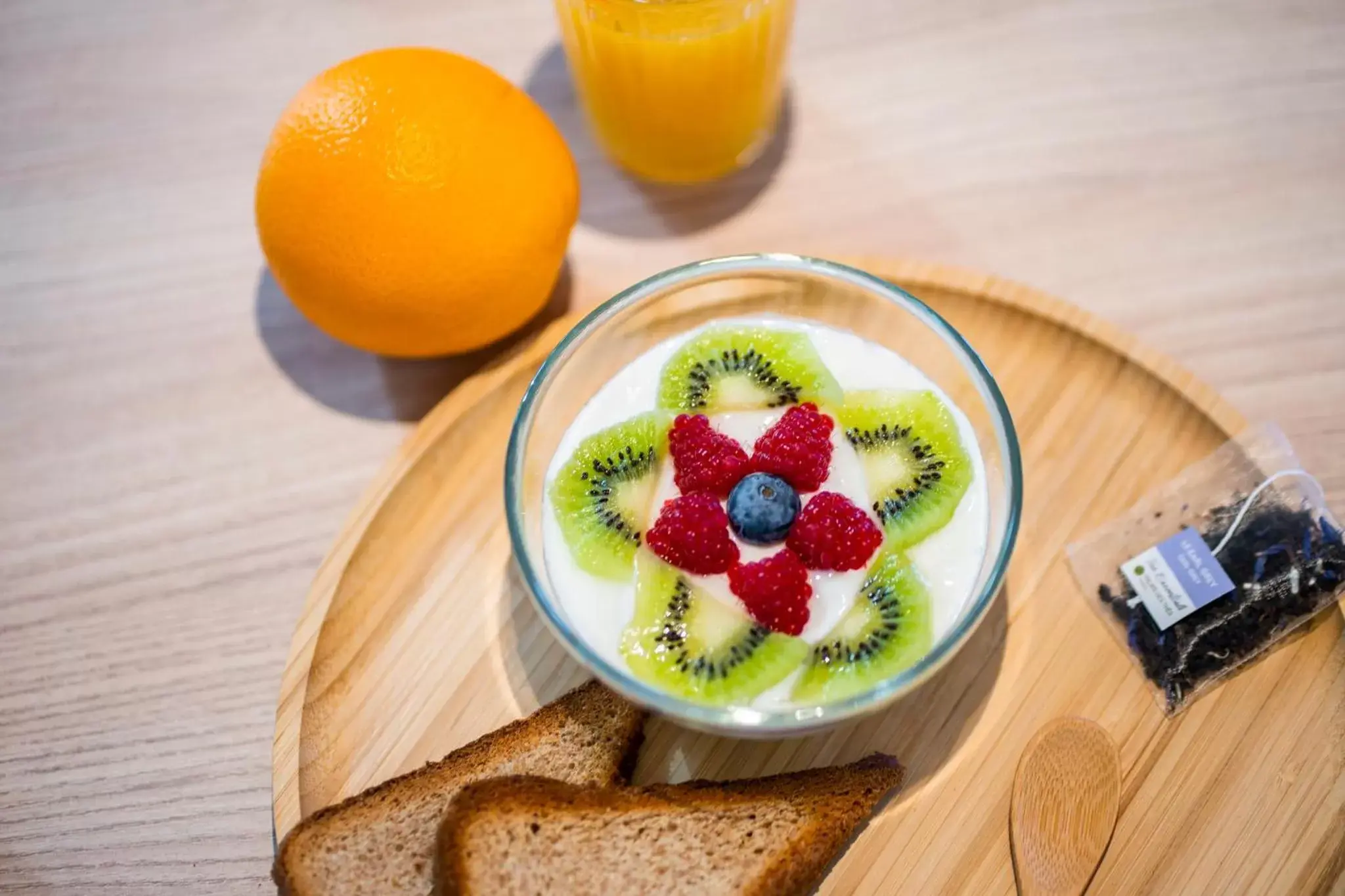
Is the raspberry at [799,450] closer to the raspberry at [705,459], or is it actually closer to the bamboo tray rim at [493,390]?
the raspberry at [705,459]

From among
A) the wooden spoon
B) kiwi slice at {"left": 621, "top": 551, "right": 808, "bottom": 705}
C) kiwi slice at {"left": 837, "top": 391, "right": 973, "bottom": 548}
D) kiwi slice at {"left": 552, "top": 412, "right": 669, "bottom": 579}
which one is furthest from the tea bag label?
kiwi slice at {"left": 552, "top": 412, "right": 669, "bottom": 579}

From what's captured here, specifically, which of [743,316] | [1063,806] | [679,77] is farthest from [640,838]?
[679,77]

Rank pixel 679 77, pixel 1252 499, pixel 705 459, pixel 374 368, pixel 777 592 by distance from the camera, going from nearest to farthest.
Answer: pixel 777 592, pixel 705 459, pixel 1252 499, pixel 679 77, pixel 374 368

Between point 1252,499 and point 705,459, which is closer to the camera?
point 705,459

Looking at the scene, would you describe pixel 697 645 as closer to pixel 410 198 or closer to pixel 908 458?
pixel 908 458

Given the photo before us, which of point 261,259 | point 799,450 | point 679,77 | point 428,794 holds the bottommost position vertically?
point 428,794

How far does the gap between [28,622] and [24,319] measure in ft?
2.08

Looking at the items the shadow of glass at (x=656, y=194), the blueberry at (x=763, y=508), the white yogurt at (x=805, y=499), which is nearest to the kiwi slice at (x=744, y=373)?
the white yogurt at (x=805, y=499)

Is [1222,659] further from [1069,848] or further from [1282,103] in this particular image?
[1282,103]

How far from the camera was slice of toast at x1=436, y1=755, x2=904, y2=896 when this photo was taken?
133 cm

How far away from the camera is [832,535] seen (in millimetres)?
1392

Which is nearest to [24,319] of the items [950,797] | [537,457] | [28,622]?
[28,622]

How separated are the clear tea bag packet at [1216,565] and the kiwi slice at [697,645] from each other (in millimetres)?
575

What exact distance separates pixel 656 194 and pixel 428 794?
1.23 meters
